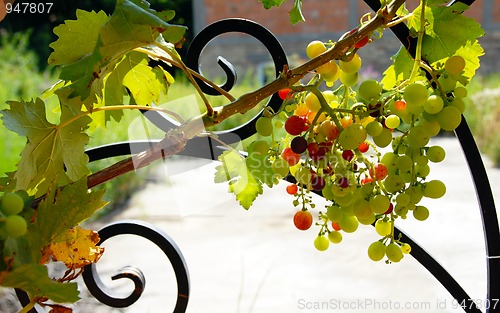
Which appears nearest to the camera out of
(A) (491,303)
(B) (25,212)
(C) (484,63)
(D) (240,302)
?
(B) (25,212)

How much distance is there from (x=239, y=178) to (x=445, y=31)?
0.53 ft

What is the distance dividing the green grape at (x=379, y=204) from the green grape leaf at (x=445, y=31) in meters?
0.10

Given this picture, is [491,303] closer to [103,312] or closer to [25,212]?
[25,212]

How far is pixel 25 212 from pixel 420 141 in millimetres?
221

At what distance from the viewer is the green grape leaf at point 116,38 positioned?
12.8 inches

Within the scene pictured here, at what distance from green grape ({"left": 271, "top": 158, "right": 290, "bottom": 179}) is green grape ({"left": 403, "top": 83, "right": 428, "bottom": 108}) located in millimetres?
81

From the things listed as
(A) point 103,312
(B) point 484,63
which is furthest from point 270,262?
(B) point 484,63

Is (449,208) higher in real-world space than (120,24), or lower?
higher

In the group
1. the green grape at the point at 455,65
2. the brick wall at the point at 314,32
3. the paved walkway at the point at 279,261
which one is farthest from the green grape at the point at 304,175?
the brick wall at the point at 314,32

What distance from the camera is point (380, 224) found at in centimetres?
40

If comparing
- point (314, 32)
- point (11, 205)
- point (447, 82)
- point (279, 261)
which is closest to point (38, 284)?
point (11, 205)

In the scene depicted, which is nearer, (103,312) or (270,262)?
(103,312)

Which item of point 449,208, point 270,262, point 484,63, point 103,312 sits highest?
point 484,63

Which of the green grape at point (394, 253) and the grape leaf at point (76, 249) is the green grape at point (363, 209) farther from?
the grape leaf at point (76, 249)
